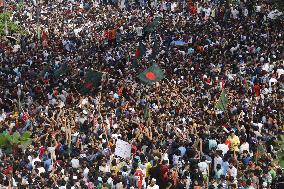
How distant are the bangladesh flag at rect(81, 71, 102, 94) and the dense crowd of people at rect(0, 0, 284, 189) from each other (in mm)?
407

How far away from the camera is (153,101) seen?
70.0ft

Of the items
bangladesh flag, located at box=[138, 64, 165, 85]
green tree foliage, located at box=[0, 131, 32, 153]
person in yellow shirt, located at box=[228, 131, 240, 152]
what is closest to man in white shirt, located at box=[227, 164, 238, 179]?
person in yellow shirt, located at box=[228, 131, 240, 152]

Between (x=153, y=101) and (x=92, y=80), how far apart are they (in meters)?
2.22

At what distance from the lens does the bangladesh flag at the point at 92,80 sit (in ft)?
71.3

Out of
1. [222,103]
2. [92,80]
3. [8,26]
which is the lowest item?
[8,26]

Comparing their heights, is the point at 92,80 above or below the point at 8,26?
above

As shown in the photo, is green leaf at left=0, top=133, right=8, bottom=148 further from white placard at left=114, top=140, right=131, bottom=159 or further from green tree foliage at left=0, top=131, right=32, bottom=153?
white placard at left=114, top=140, right=131, bottom=159

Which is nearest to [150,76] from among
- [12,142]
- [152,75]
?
[152,75]

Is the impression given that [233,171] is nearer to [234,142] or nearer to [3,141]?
[234,142]

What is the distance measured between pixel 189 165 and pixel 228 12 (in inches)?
796

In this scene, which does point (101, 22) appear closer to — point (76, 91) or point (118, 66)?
point (118, 66)

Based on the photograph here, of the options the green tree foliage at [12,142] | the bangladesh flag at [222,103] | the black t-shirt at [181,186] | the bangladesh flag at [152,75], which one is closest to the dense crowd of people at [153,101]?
the black t-shirt at [181,186]

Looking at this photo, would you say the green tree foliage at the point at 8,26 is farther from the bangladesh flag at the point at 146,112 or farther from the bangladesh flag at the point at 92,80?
the bangladesh flag at the point at 146,112

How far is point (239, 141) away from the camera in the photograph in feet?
52.4
